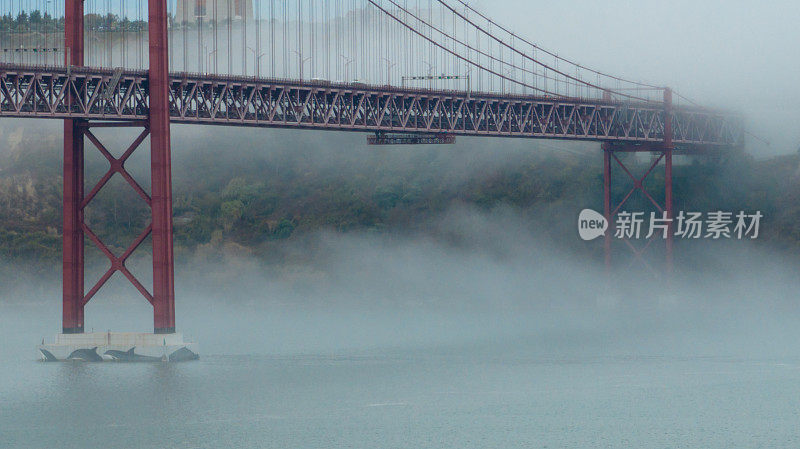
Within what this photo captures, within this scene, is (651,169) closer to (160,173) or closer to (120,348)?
(160,173)

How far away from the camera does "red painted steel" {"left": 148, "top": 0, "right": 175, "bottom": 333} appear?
5384 cm

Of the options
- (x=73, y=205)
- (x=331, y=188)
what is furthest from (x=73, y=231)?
(x=331, y=188)

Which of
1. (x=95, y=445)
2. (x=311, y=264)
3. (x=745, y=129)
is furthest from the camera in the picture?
(x=311, y=264)

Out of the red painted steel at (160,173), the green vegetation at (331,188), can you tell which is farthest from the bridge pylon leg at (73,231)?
the green vegetation at (331,188)

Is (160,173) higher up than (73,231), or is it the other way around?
(160,173)

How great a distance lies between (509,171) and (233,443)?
71203 millimetres

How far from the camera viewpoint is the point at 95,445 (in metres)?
42.0

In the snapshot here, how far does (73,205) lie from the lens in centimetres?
5569

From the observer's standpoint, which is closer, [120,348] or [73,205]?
[120,348]

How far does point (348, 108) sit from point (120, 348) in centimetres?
1849

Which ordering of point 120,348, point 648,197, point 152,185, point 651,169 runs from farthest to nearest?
1. point 648,197
2. point 651,169
3. point 120,348
4. point 152,185

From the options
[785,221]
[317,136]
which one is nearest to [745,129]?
[785,221]

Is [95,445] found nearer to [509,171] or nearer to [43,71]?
[43,71]

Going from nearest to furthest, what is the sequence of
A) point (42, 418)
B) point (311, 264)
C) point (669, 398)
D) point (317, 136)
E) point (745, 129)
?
point (42, 418), point (669, 398), point (745, 129), point (311, 264), point (317, 136)
